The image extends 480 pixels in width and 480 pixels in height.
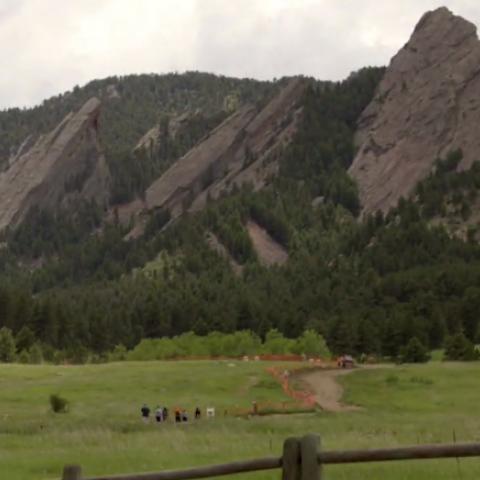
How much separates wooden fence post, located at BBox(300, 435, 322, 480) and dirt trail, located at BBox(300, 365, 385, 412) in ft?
145

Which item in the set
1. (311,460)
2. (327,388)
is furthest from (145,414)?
(311,460)

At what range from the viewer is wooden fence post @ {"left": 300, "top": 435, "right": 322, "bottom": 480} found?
1162cm

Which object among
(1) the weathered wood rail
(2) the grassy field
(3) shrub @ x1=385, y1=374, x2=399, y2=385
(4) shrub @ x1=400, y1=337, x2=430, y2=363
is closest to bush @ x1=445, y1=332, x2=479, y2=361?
(4) shrub @ x1=400, y1=337, x2=430, y2=363

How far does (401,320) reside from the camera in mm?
130000

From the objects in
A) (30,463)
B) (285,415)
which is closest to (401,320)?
(285,415)

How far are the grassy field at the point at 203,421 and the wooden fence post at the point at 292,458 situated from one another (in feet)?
36.9

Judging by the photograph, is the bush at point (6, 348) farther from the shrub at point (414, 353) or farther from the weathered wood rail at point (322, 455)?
the weathered wood rail at point (322, 455)

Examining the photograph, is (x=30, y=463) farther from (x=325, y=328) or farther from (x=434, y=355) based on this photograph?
(x=325, y=328)

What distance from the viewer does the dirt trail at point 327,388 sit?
191 ft

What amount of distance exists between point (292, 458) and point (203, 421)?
36188mm

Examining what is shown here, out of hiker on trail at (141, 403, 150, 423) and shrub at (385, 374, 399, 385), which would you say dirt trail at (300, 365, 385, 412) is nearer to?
shrub at (385, 374, 399, 385)

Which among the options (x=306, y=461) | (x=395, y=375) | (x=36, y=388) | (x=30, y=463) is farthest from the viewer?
(x=395, y=375)

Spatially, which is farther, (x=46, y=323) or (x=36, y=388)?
(x=46, y=323)

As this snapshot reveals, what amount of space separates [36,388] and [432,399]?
94.4 feet
